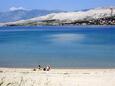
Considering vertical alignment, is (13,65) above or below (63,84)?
below

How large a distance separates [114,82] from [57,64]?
15.6 meters

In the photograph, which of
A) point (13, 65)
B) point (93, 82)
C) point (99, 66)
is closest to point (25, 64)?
point (13, 65)

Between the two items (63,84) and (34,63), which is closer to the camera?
(63,84)

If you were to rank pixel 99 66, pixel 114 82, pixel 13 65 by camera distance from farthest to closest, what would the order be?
pixel 13 65, pixel 99 66, pixel 114 82

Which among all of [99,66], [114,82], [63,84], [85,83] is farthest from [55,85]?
[99,66]

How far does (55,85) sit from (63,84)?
1.02 m

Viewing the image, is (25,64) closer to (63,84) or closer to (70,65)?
(70,65)

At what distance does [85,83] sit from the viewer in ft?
52.2

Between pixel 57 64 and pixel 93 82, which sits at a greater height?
pixel 93 82

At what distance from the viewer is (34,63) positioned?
107 feet

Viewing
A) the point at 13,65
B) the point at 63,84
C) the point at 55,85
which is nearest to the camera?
the point at 55,85

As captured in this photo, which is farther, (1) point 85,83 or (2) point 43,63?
(2) point 43,63

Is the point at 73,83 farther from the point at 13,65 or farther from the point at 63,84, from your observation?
the point at 13,65

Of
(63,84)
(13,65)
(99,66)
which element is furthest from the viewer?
(13,65)
